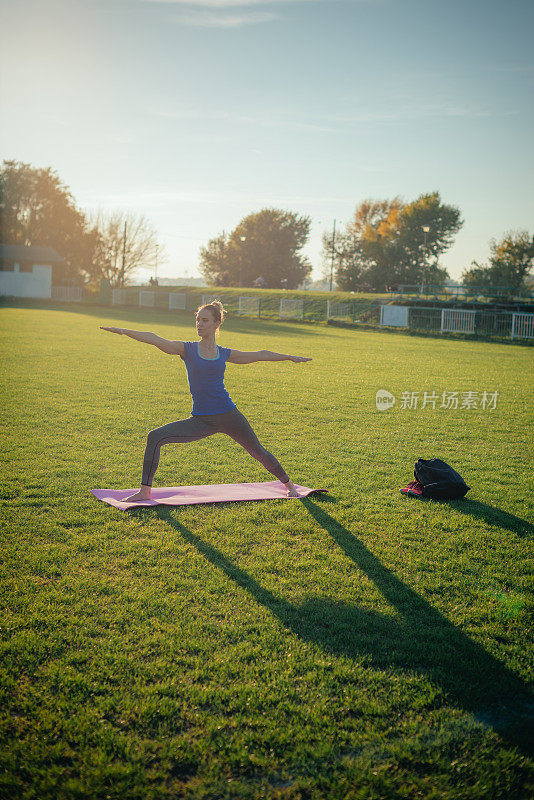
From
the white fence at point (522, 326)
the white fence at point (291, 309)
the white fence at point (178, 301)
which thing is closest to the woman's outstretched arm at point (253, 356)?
the white fence at point (522, 326)

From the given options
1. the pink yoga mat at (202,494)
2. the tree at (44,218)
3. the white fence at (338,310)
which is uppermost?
the tree at (44,218)

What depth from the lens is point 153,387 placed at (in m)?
11.8

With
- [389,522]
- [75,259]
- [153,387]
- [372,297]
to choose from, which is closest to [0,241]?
[75,259]

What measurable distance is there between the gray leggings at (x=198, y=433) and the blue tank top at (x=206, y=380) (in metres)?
0.08

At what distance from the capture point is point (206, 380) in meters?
5.42

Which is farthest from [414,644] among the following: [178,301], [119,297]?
[119,297]

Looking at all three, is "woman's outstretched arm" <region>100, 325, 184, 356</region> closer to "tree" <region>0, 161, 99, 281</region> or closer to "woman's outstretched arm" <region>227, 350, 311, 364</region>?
"woman's outstretched arm" <region>227, 350, 311, 364</region>

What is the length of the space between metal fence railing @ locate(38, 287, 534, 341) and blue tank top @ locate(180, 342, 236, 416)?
26883mm

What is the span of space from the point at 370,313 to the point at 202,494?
31466 mm

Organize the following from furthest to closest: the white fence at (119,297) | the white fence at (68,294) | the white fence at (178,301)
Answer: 1. the white fence at (68,294)
2. the white fence at (119,297)
3. the white fence at (178,301)

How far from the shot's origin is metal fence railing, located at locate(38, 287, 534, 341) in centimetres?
3038

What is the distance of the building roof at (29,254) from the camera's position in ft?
198

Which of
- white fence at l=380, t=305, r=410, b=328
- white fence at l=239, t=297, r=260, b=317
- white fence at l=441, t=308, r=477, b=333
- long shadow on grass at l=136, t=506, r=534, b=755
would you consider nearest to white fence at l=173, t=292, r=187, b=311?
white fence at l=239, t=297, r=260, b=317

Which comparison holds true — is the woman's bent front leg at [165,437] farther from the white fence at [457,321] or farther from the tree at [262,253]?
the tree at [262,253]
